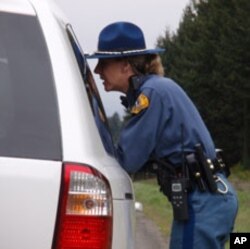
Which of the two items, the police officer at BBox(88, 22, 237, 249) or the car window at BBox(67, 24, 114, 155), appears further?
the police officer at BBox(88, 22, 237, 249)

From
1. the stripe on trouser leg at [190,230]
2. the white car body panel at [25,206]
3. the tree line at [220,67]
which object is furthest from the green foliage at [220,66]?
the white car body panel at [25,206]

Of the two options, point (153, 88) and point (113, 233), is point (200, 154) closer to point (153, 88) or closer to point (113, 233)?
point (153, 88)

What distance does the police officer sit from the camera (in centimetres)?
423

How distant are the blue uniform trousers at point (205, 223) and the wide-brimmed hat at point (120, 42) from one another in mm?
724

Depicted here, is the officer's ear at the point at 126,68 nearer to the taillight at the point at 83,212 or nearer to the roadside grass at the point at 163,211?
the taillight at the point at 83,212

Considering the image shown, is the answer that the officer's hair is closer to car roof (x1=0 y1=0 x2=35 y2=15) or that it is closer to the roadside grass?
car roof (x1=0 y1=0 x2=35 y2=15)

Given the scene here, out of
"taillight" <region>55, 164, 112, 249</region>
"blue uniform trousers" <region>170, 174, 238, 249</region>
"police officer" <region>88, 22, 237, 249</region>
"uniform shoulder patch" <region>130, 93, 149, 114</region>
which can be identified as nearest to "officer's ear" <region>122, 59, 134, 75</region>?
"police officer" <region>88, 22, 237, 249</region>

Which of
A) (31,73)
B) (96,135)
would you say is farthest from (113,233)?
(31,73)

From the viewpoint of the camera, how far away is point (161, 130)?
4.27 metres

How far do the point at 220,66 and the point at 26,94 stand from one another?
48635 mm

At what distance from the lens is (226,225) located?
14.4 feet

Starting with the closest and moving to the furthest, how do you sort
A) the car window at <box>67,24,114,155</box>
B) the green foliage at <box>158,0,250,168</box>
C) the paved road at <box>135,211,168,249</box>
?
the car window at <box>67,24,114,155</box>
the paved road at <box>135,211,168,249</box>
the green foliage at <box>158,0,250,168</box>

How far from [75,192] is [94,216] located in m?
0.11

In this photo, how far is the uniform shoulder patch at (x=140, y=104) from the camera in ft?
13.8
